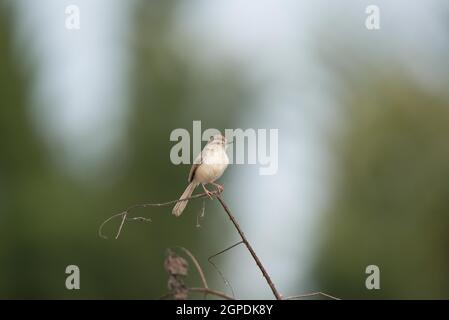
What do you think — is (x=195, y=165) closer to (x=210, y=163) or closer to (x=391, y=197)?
(x=210, y=163)

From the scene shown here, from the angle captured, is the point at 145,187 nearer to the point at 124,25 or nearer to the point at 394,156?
the point at 124,25

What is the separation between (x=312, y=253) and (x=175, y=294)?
1550 centimetres

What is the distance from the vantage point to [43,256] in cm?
1831

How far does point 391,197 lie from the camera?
1992 cm

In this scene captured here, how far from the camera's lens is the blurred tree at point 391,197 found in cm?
1859

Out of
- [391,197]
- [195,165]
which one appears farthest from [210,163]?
[391,197]

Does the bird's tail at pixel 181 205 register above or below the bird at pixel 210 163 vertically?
below

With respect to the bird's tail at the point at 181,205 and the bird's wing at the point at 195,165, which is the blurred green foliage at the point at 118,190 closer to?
the bird's tail at the point at 181,205

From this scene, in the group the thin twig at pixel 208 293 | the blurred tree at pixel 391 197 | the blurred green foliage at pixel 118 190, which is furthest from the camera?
the blurred tree at pixel 391 197

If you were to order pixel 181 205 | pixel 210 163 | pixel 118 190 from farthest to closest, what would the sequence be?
1. pixel 118 190
2. pixel 210 163
3. pixel 181 205

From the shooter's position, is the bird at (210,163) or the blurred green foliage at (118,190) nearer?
the bird at (210,163)

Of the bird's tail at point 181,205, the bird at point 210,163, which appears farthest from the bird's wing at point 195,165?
the bird's tail at point 181,205

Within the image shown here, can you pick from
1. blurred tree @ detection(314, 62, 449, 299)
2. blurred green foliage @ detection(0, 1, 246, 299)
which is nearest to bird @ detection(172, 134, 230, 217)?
blurred green foliage @ detection(0, 1, 246, 299)

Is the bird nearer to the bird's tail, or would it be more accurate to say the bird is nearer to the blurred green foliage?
the bird's tail
